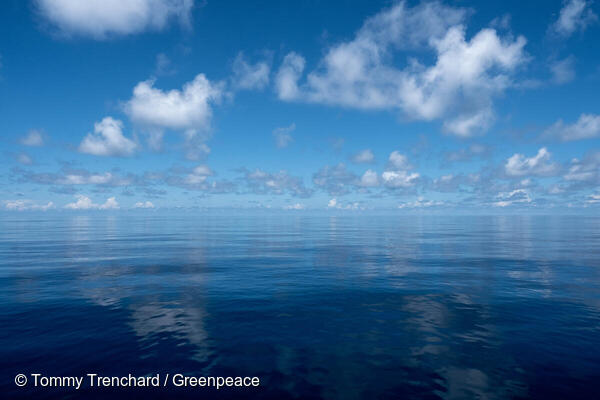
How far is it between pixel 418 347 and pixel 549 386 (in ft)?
17.1

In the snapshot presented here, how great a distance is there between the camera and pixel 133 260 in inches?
1610

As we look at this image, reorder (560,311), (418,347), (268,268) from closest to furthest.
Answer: (418,347) → (560,311) → (268,268)

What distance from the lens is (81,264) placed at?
123 feet

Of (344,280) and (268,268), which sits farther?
(268,268)

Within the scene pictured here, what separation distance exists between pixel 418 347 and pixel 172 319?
587 inches

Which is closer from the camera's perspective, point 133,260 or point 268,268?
point 268,268

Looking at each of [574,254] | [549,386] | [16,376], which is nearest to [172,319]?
[16,376]

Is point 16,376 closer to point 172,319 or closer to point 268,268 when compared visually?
point 172,319

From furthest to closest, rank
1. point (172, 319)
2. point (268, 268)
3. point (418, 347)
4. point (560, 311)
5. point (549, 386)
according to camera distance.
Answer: point (268, 268) < point (560, 311) < point (172, 319) < point (418, 347) < point (549, 386)

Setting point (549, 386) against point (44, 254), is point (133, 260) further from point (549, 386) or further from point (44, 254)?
point (549, 386)

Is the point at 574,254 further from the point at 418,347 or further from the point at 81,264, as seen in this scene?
the point at 81,264

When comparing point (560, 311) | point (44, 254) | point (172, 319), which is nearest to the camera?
point (172, 319)

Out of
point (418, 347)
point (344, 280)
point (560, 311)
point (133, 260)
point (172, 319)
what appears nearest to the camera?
point (418, 347)

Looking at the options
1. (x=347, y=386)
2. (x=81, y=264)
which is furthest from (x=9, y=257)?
(x=347, y=386)
